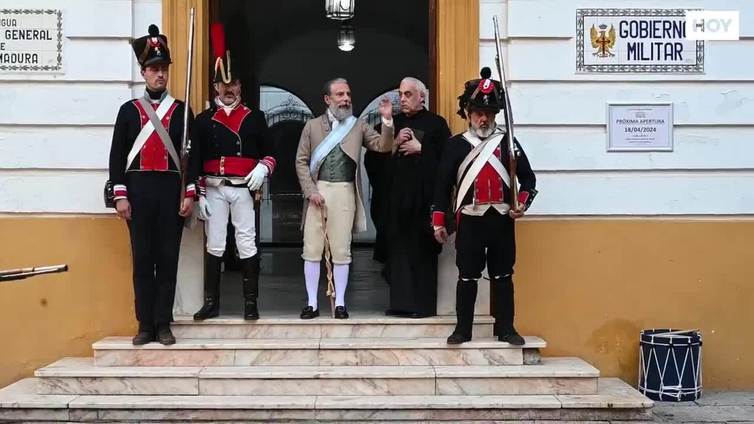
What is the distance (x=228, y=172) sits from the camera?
7.19 metres

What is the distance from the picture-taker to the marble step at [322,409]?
20.8 ft

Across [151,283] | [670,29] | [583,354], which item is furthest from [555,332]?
[151,283]

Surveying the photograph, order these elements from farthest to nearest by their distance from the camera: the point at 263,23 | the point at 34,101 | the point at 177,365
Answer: the point at 263,23
the point at 34,101
the point at 177,365

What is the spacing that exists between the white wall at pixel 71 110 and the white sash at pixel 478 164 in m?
2.70

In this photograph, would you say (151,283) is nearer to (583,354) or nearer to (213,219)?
(213,219)

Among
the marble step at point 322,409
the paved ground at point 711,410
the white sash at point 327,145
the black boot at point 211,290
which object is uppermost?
the white sash at point 327,145

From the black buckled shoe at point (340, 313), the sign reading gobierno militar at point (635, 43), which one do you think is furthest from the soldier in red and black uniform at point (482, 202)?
the sign reading gobierno militar at point (635, 43)

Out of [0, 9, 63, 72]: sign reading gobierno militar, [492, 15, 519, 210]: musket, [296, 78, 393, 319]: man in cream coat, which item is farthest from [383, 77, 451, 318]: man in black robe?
[0, 9, 63, 72]: sign reading gobierno militar

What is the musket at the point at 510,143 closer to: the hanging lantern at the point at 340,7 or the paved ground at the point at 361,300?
the paved ground at the point at 361,300

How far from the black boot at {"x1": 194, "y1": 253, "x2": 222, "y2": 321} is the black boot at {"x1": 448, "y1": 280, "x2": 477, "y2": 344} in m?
1.86

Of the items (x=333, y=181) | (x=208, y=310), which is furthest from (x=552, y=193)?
(x=208, y=310)

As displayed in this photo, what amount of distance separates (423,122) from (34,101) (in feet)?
9.96

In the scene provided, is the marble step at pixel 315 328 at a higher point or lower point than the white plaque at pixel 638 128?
lower

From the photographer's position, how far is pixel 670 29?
751 cm
